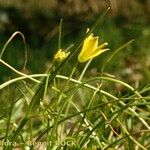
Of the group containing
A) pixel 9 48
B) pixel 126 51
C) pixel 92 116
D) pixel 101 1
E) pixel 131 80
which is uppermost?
pixel 101 1

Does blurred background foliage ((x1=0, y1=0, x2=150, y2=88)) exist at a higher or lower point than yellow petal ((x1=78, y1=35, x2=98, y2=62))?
higher

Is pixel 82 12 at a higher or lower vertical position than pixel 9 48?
higher

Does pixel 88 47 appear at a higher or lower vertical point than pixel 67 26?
lower

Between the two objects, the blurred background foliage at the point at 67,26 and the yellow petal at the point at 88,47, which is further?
the blurred background foliage at the point at 67,26

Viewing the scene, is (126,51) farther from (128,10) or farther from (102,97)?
(102,97)

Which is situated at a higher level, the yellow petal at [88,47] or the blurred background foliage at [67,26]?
the blurred background foliage at [67,26]

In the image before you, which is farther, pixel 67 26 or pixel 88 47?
pixel 67 26

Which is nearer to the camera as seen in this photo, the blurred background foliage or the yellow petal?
the yellow petal

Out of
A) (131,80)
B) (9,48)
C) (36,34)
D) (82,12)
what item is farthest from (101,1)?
(131,80)
